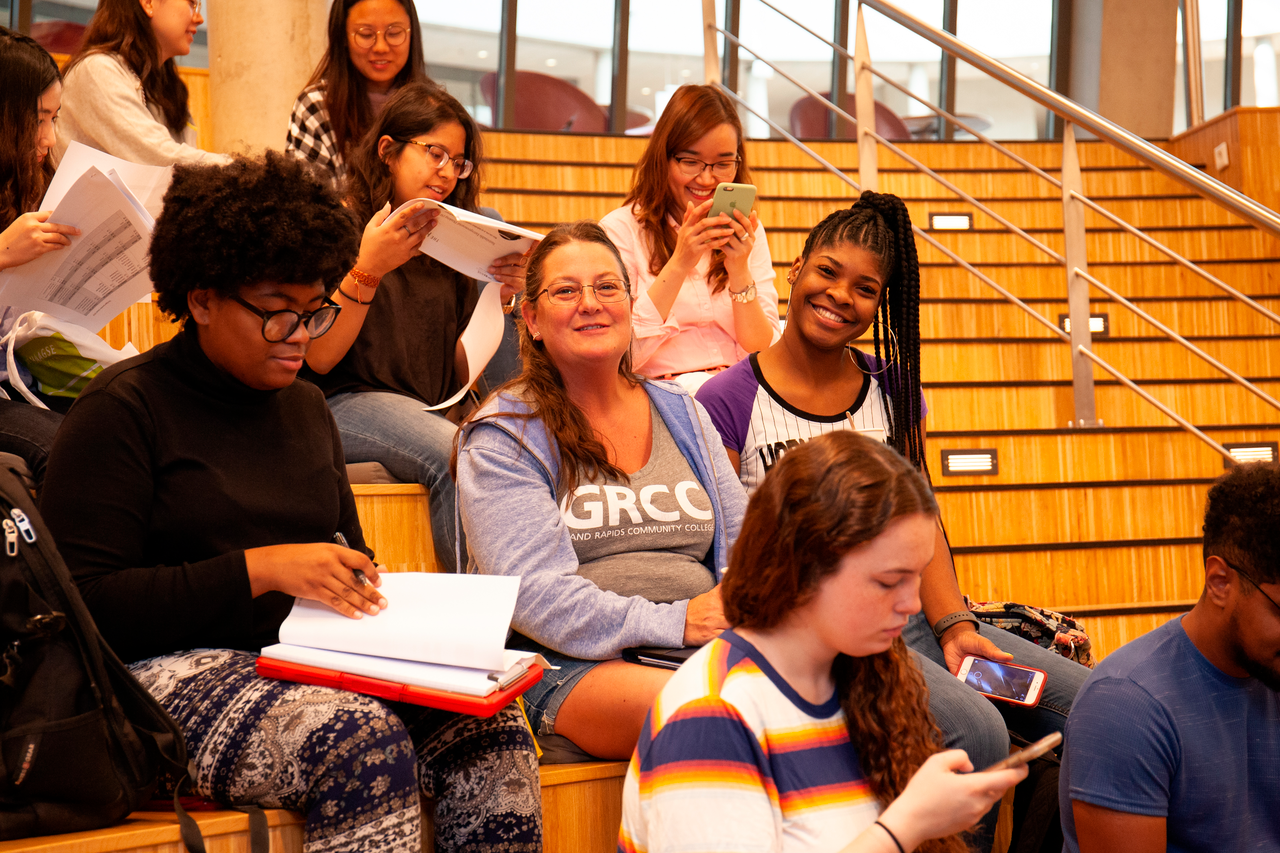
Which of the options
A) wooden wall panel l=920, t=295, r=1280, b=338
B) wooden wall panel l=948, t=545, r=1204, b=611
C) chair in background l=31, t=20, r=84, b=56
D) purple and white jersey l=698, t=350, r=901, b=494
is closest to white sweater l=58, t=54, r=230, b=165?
purple and white jersey l=698, t=350, r=901, b=494

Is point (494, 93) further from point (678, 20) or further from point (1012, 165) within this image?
point (1012, 165)

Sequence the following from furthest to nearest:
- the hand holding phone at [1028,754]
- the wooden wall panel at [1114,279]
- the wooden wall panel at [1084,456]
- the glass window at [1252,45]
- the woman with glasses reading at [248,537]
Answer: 1. the glass window at [1252,45]
2. the wooden wall panel at [1114,279]
3. the wooden wall panel at [1084,456]
4. the woman with glasses reading at [248,537]
5. the hand holding phone at [1028,754]

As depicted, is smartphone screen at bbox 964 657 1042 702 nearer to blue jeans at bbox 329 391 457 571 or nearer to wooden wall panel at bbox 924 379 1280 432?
blue jeans at bbox 329 391 457 571

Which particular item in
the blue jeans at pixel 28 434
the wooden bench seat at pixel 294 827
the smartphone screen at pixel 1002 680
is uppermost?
the blue jeans at pixel 28 434

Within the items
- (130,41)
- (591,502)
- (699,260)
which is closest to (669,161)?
(699,260)

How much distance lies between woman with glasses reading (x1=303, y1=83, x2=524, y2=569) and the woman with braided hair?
58cm

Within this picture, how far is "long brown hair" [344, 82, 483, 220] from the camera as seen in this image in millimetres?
2436

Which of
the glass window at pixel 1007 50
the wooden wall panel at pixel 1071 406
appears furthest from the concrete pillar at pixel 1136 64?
the wooden wall panel at pixel 1071 406

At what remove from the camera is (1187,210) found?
226 inches

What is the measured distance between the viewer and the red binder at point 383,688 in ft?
4.34

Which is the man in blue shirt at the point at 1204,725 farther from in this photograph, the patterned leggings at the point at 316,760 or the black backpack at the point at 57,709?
the black backpack at the point at 57,709

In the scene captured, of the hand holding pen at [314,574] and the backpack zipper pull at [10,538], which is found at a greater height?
the backpack zipper pull at [10,538]

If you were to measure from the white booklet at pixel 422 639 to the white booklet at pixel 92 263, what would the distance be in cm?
78

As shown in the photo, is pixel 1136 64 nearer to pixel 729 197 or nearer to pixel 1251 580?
pixel 729 197
